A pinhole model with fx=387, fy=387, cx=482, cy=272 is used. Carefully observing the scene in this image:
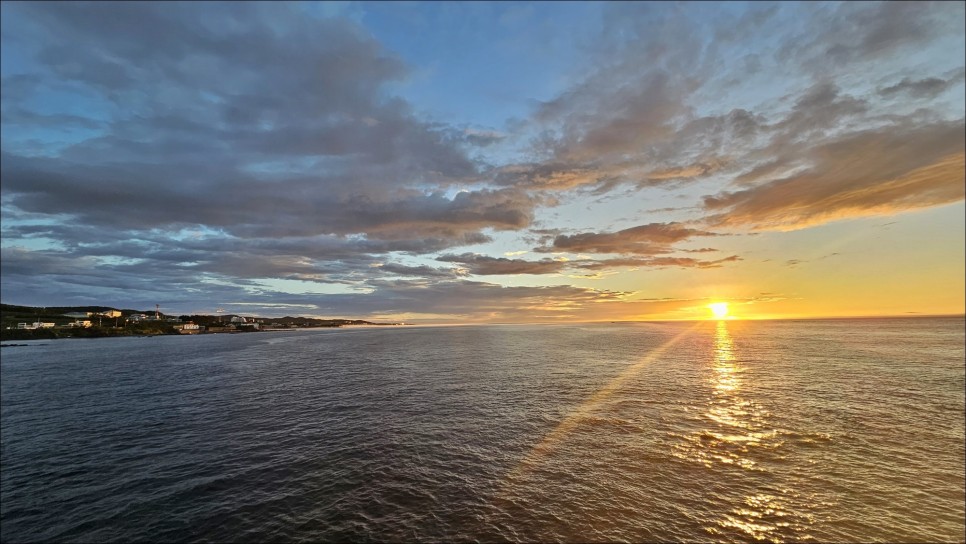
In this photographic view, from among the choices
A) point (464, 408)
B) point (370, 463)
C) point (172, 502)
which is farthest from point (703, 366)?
point (172, 502)

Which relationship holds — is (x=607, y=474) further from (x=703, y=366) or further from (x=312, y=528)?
(x=703, y=366)

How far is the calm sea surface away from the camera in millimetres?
25234

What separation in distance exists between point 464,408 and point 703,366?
220 feet

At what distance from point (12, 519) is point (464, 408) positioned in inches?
1572

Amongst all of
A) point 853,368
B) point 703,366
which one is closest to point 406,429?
point 703,366

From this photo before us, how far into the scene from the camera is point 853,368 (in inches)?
3199

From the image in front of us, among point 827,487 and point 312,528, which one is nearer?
point 312,528

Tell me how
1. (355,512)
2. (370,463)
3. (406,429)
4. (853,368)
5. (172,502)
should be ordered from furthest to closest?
(853,368) < (406,429) < (370,463) < (172,502) < (355,512)

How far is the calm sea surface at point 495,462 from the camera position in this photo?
25.2 meters

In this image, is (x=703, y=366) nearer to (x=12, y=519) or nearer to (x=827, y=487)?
(x=827, y=487)

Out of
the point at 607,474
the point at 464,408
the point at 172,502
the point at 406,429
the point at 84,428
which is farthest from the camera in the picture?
the point at 464,408

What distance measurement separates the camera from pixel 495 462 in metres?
34.6

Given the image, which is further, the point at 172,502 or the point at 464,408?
the point at 464,408

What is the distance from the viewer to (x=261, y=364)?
10644 centimetres
